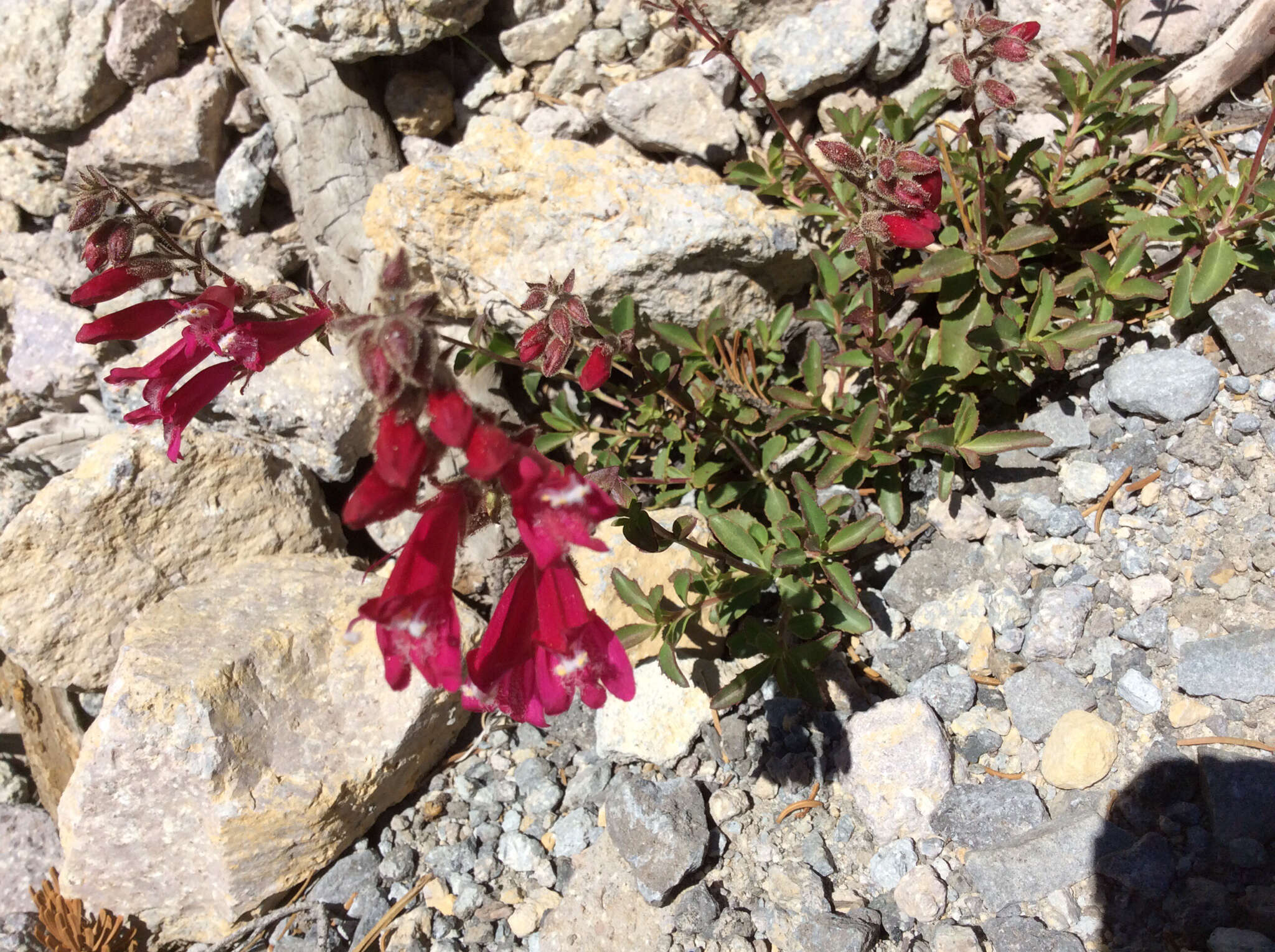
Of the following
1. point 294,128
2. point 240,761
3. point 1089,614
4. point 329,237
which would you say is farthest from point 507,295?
point 1089,614

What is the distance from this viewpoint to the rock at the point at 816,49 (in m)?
4.80

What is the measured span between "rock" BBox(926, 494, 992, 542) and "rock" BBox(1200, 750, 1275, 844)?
50.4 inches

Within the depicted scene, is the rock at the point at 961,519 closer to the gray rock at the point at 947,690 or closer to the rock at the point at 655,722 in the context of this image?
the gray rock at the point at 947,690

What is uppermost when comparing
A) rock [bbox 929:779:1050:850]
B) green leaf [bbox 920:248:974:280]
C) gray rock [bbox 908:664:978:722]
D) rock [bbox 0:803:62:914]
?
green leaf [bbox 920:248:974:280]

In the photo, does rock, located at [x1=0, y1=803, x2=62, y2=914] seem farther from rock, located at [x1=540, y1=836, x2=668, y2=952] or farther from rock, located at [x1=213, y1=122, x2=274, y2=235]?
rock, located at [x1=213, y1=122, x2=274, y2=235]

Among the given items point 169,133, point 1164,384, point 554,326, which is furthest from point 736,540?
point 169,133

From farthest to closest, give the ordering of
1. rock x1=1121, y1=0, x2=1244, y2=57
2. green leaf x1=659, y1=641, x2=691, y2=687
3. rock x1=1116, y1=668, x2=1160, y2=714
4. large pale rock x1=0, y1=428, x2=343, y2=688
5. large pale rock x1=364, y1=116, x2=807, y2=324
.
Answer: large pale rock x1=364, y1=116, x2=807, y2=324, large pale rock x1=0, y1=428, x2=343, y2=688, rock x1=1121, y1=0, x2=1244, y2=57, green leaf x1=659, y1=641, x2=691, y2=687, rock x1=1116, y1=668, x2=1160, y2=714

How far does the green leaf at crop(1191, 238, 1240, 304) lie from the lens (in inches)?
148

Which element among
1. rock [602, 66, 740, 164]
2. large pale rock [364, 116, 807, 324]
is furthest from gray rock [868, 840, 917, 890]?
rock [602, 66, 740, 164]

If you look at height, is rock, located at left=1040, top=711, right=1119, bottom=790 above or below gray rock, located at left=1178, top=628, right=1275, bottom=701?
below

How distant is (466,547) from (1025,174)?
3.53 meters

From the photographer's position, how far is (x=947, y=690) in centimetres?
368

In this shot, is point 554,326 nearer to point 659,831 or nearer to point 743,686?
point 743,686

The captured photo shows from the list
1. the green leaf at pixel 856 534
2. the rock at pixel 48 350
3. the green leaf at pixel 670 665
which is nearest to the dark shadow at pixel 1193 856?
the green leaf at pixel 856 534
